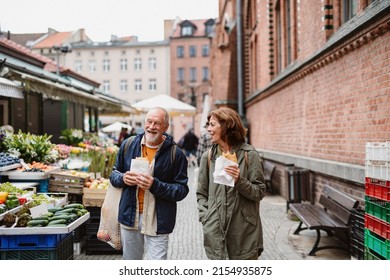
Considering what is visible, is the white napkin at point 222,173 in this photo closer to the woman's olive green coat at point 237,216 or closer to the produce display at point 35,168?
the woman's olive green coat at point 237,216

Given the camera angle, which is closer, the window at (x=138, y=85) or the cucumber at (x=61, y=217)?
the cucumber at (x=61, y=217)

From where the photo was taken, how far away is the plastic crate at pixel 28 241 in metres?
4.40

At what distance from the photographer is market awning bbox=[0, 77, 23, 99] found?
7.43 meters

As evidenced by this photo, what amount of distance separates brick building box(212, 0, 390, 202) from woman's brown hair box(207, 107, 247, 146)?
7.50 feet

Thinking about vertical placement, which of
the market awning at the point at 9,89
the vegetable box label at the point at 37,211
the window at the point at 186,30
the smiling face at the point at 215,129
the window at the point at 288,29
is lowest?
the vegetable box label at the point at 37,211

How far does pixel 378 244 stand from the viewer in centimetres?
435

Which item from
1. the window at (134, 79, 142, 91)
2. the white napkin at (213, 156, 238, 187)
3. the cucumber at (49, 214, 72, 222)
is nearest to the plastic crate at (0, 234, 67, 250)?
the cucumber at (49, 214, 72, 222)

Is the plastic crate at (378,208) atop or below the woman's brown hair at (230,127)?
below

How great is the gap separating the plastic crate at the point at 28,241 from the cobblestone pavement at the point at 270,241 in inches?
81.4

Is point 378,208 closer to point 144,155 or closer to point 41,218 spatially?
point 144,155

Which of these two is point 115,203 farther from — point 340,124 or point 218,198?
point 340,124

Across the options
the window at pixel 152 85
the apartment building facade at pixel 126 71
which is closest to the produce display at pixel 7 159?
the apartment building facade at pixel 126 71

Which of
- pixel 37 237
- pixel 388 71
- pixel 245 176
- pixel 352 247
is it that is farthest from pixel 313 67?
pixel 37 237

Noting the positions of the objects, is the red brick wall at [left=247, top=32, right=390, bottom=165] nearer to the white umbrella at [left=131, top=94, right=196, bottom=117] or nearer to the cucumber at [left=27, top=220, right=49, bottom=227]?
the cucumber at [left=27, top=220, right=49, bottom=227]
